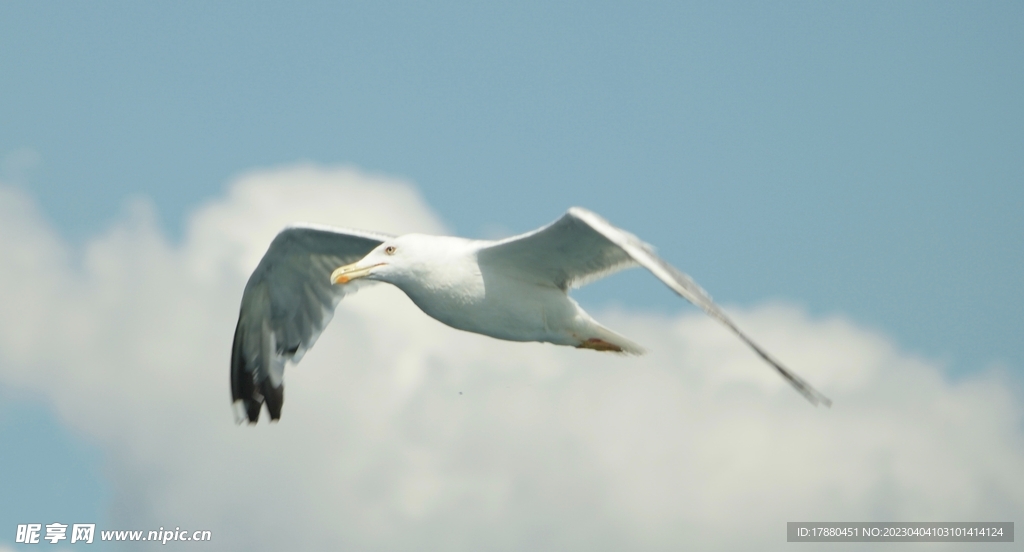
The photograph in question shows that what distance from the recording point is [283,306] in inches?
523

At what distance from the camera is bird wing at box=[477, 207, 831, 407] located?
8.63 metres

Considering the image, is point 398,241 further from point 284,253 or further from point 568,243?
point 284,253

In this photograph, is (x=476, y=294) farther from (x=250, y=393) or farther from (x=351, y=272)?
(x=250, y=393)

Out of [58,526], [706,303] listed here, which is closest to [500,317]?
[706,303]

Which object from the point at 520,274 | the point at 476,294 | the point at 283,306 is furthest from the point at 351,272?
the point at 283,306

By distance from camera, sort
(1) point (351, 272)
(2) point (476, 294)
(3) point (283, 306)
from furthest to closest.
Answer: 1. (3) point (283, 306)
2. (1) point (351, 272)
3. (2) point (476, 294)

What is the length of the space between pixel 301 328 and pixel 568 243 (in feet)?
15.2

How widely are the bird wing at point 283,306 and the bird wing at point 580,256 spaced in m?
2.32

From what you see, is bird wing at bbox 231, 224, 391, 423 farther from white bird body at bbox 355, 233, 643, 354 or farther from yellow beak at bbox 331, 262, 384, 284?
white bird body at bbox 355, 233, 643, 354

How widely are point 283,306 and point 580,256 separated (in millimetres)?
4473

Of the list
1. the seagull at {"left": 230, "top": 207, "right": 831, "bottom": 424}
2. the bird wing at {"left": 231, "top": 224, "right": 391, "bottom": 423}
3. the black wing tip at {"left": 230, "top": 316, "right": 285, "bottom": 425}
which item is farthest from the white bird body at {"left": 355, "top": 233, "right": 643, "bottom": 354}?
the black wing tip at {"left": 230, "top": 316, "right": 285, "bottom": 425}

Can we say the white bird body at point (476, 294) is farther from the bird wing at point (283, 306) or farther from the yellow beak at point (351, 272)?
the bird wing at point (283, 306)

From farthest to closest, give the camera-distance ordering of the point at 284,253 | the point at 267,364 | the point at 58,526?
the point at 58,526, the point at 267,364, the point at 284,253

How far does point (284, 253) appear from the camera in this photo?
41.8ft
